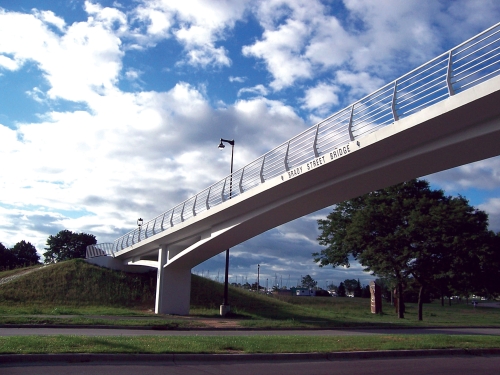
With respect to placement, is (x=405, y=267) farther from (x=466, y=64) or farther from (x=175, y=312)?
(x=466, y=64)

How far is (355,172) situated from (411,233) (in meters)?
15.8

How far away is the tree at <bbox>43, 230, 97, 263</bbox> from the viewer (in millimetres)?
100562

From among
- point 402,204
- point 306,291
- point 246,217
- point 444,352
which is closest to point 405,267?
point 402,204

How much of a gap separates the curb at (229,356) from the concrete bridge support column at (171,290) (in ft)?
66.1

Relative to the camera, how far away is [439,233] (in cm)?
3109

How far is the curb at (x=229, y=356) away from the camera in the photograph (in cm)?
981

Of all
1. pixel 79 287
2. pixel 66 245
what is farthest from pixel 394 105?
pixel 66 245

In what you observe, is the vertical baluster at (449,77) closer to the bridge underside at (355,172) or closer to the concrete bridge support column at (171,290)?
the bridge underside at (355,172)

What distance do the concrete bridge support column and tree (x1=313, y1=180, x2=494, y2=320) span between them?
11.4 m

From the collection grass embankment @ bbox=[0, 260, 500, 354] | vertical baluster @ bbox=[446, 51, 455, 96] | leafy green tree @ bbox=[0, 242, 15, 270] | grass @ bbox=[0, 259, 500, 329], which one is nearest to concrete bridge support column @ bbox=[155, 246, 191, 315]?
grass @ bbox=[0, 259, 500, 329]

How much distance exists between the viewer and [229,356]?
427 inches

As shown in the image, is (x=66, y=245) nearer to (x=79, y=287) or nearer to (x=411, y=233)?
(x=79, y=287)

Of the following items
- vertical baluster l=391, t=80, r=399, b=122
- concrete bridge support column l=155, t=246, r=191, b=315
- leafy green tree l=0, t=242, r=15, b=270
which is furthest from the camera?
leafy green tree l=0, t=242, r=15, b=270

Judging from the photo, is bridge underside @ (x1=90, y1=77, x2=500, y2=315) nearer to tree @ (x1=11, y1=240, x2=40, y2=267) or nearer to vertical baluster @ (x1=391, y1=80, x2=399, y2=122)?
vertical baluster @ (x1=391, y1=80, x2=399, y2=122)
